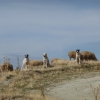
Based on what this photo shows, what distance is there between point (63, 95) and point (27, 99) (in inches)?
138

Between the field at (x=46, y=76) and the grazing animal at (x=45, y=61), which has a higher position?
the grazing animal at (x=45, y=61)

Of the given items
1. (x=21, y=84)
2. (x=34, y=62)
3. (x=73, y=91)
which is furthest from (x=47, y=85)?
(x=34, y=62)

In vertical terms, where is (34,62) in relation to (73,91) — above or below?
above

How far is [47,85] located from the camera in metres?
21.0

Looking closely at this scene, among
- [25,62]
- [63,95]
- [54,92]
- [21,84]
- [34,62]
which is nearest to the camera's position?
[63,95]

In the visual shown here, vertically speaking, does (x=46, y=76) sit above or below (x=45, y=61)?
below

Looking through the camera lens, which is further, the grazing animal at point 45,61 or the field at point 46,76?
the grazing animal at point 45,61

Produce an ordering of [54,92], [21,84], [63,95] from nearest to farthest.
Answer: [63,95] < [54,92] < [21,84]

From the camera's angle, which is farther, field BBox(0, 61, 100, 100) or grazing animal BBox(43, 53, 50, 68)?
grazing animal BBox(43, 53, 50, 68)

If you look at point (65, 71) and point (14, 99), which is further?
point (65, 71)

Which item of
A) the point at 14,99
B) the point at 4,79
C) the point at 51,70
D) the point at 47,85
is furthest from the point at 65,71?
the point at 14,99

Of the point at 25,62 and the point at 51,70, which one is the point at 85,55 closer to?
the point at 25,62

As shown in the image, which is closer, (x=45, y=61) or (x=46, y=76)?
(x=46, y=76)

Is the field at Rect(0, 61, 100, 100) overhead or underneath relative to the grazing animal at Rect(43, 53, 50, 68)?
underneath
